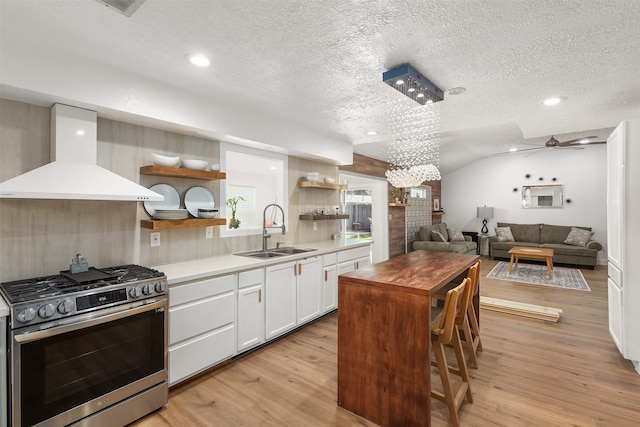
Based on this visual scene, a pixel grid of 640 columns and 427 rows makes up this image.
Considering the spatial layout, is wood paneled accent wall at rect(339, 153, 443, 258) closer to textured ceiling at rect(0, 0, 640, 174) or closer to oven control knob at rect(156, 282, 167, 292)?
textured ceiling at rect(0, 0, 640, 174)

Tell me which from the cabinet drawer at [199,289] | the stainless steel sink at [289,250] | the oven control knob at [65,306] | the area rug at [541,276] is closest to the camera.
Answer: the oven control knob at [65,306]

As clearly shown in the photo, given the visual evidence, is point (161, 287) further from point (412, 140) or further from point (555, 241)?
point (555, 241)

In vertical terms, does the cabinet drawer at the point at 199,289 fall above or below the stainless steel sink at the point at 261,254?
below

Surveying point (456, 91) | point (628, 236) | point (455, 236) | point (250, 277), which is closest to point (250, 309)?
point (250, 277)

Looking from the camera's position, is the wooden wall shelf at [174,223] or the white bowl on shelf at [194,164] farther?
the white bowl on shelf at [194,164]

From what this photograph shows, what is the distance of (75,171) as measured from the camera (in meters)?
2.01

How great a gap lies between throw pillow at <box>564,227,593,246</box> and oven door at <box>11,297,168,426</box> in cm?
841

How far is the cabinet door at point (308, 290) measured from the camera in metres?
3.36

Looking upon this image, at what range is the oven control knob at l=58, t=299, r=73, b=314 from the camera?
5.43 ft

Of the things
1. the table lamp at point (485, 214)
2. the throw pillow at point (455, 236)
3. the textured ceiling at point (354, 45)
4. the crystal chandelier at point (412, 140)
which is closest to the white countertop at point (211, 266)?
the textured ceiling at point (354, 45)

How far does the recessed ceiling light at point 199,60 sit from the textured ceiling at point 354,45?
5cm

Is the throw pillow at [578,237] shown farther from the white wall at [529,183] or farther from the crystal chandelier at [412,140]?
the crystal chandelier at [412,140]

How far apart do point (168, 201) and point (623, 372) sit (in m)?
4.12

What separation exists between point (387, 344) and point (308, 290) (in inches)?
64.9
